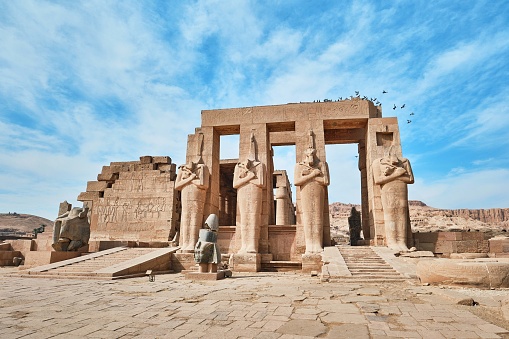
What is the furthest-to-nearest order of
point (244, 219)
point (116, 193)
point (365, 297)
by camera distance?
point (116, 193), point (244, 219), point (365, 297)

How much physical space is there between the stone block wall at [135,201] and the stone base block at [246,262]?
5775 millimetres

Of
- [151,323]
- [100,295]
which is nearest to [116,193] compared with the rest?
[100,295]

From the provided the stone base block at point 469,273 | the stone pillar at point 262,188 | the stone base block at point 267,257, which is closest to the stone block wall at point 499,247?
the stone base block at point 469,273

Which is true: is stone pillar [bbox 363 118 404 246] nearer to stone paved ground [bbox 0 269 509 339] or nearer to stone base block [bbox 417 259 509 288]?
stone base block [bbox 417 259 509 288]

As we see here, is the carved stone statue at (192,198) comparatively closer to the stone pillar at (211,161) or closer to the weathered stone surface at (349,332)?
the stone pillar at (211,161)

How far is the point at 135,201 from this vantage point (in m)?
17.6

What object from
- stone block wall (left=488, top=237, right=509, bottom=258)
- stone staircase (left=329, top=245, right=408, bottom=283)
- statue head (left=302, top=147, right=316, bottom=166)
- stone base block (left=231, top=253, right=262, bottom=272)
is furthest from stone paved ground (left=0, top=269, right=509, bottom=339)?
stone block wall (left=488, top=237, right=509, bottom=258)

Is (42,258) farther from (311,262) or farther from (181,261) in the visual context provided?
(311,262)

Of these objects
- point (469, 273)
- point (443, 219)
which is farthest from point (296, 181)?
point (443, 219)

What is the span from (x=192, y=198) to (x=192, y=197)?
4cm

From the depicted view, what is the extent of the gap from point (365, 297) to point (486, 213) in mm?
68414

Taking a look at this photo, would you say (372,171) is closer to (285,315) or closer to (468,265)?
(468,265)

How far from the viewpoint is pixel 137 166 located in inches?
725

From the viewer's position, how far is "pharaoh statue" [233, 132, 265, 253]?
12656mm
